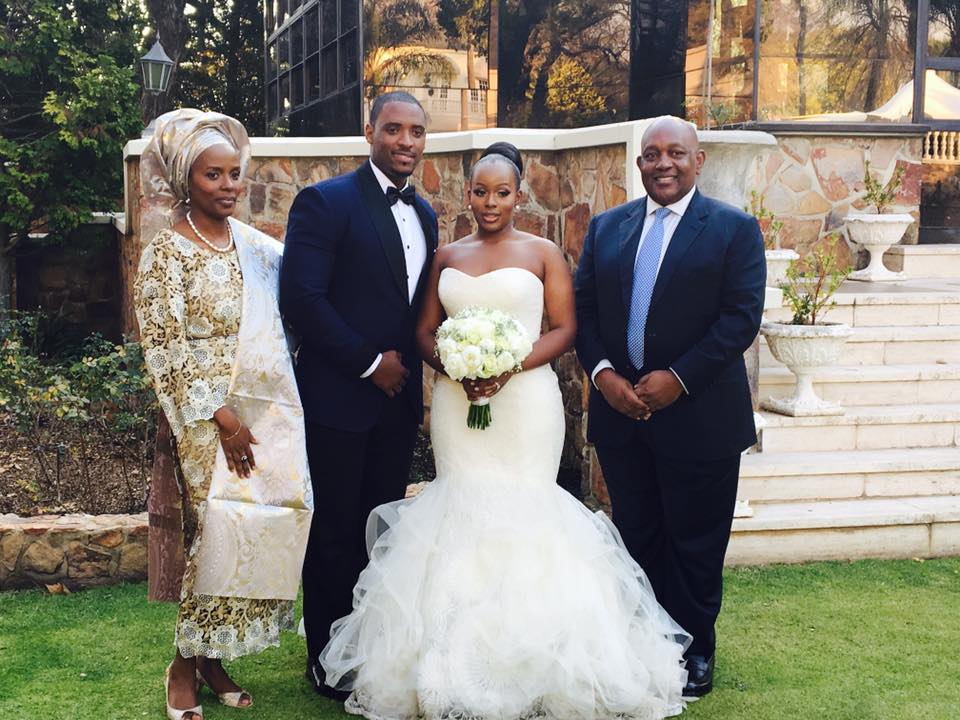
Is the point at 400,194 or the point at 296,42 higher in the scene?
the point at 296,42

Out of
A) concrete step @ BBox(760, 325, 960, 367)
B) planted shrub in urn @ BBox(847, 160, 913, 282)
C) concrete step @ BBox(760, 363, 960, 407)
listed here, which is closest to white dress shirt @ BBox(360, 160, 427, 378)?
concrete step @ BBox(760, 363, 960, 407)

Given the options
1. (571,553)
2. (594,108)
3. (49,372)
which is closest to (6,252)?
(49,372)

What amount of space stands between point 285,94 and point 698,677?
1329 centimetres

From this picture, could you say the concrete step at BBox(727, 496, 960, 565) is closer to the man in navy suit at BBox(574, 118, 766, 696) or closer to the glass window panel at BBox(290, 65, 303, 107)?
the man in navy suit at BBox(574, 118, 766, 696)

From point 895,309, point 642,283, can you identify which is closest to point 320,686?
point 642,283

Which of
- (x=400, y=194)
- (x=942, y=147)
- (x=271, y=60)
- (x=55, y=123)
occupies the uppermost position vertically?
(x=271, y=60)

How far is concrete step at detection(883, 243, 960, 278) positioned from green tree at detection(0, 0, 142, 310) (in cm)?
794

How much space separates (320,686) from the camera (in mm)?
4176

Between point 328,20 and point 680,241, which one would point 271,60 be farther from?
point 680,241

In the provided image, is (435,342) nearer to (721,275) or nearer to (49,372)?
(721,275)

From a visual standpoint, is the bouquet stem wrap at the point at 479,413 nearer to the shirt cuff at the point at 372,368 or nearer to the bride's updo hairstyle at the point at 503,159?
the shirt cuff at the point at 372,368

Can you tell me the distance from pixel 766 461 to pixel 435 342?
265 cm

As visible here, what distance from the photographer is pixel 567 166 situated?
20.9 feet

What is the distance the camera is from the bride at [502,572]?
3.77 meters
